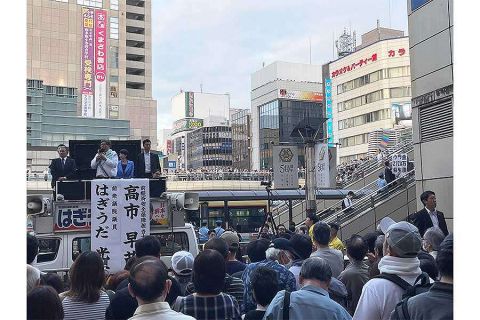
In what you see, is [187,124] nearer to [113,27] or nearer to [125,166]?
[113,27]

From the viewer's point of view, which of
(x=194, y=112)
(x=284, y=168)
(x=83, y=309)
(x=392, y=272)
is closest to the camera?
(x=392, y=272)

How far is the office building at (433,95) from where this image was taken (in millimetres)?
10695

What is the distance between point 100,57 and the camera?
67062 mm

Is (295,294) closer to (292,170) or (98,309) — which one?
(98,309)

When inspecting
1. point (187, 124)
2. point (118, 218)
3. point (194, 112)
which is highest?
point (194, 112)

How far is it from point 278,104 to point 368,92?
27.1 m

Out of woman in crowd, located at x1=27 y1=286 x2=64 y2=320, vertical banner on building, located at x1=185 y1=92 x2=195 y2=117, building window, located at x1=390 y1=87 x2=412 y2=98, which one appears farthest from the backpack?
vertical banner on building, located at x1=185 y1=92 x2=195 y2=117

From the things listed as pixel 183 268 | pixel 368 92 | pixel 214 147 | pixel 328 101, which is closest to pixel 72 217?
pixel 183 268

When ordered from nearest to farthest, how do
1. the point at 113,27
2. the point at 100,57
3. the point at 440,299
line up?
the point at 440,299
the point at 100,57
the point at 113,27

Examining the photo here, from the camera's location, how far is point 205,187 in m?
43.2

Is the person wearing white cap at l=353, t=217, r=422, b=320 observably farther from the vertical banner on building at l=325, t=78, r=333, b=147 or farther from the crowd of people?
the vertical banner on building at l=325, t=78, r=333, b=147

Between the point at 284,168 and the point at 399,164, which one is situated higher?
the point at 399,164

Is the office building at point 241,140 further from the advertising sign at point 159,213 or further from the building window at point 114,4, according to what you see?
the advertising sign at point 159,213

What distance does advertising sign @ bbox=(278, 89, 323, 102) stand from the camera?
92.3 meters
